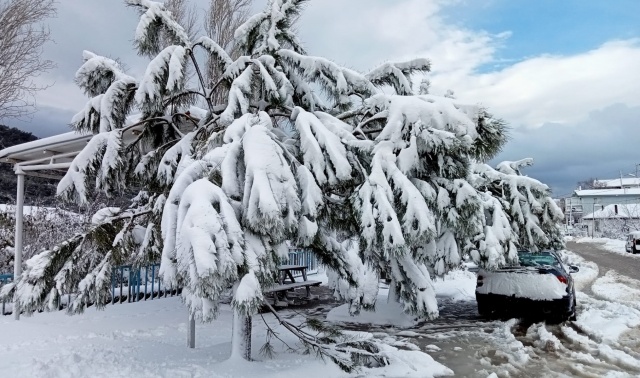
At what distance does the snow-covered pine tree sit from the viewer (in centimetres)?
353

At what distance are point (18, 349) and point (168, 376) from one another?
2331 millimetres

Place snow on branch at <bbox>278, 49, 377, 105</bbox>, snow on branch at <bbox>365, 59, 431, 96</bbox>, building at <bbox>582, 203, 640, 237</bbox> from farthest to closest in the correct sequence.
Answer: building at <bbox>582, 203, 640, 237</bbox> → snow on branch at <bbox>365, 59, 431, 96</bbox> → snow on branch at <bbox>278, 49, 377, 105</bbox>

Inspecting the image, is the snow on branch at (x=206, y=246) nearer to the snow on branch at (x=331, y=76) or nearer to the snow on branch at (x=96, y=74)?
the snow on branch at (x=331, y=76)

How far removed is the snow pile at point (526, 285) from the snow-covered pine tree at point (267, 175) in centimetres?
235

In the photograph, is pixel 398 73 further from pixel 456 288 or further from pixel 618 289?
pixel 618 289

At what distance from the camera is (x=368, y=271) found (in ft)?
19.5

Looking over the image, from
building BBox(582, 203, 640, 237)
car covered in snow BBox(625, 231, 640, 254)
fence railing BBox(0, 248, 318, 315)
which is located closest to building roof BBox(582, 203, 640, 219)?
building BBox(582, 203, 640, 237)

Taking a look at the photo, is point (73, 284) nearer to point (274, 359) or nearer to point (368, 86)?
point (274, 359)

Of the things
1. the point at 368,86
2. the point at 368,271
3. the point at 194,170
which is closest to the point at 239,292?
the point at 194,170

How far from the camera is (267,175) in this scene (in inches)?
144

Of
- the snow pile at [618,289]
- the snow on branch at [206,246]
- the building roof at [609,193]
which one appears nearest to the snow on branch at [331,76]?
the snow on branch at [206,246]

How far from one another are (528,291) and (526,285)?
10 cm

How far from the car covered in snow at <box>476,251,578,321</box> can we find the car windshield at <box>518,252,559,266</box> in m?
0.10

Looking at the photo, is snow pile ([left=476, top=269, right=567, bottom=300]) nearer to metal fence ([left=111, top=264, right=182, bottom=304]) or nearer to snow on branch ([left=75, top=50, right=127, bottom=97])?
metal fence ([left=111, top=264, right=182, bottom=304])
